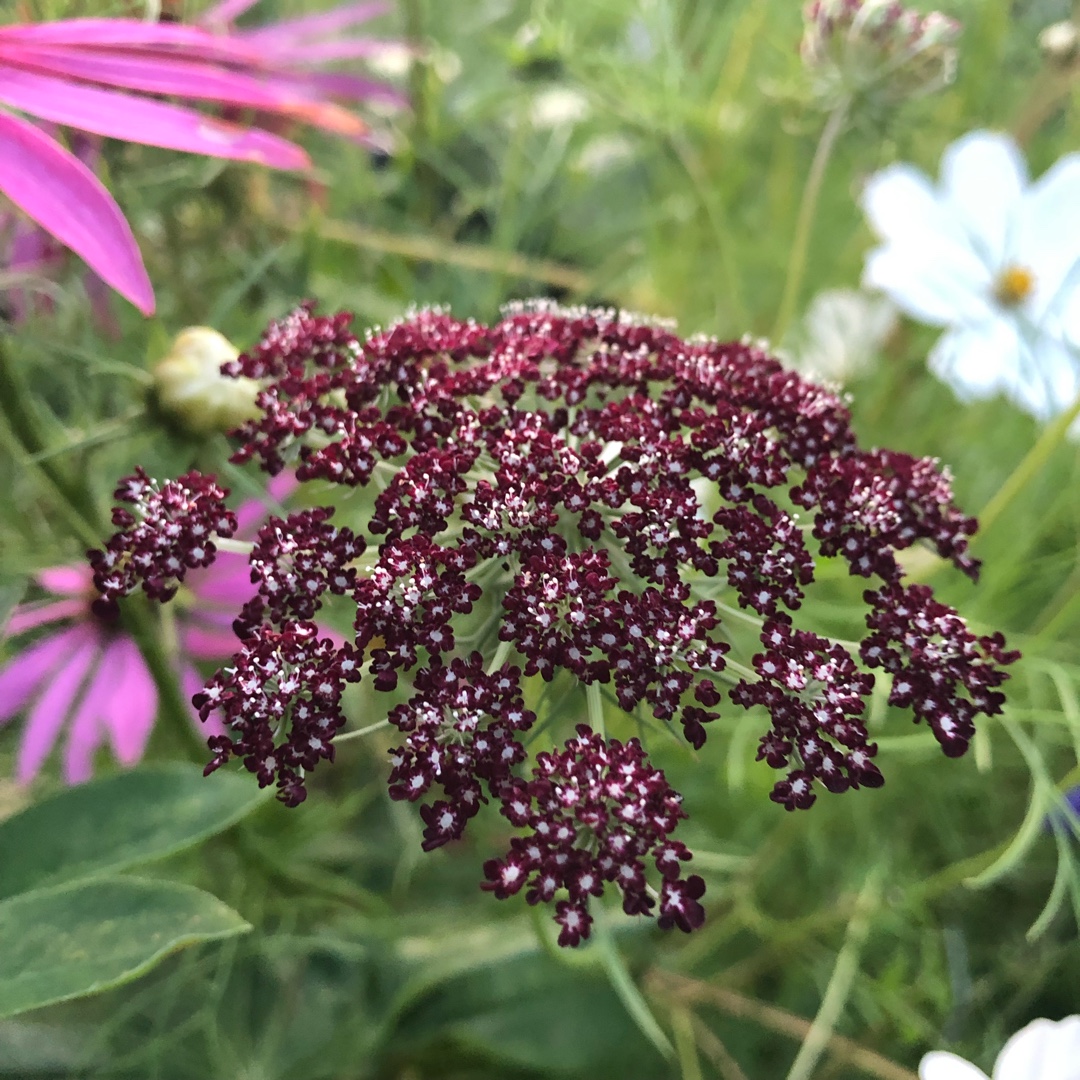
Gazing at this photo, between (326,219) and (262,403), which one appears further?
(326,219)

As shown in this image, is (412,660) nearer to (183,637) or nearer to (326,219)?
(183,637)

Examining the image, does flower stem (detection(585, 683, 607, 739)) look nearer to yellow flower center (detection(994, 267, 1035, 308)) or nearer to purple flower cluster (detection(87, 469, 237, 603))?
purple flower cluster (detection(87, 469, 237, 603))

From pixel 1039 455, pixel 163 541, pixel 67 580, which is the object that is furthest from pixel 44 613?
pixel 1039 455

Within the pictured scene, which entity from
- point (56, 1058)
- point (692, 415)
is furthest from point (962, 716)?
point (56, 1058)

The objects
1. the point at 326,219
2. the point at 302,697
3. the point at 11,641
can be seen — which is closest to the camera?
the point at 302,697

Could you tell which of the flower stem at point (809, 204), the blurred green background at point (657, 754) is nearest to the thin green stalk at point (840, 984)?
the blurred green background at point (657, 754)

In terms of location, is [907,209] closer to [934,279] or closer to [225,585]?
[934,279]
